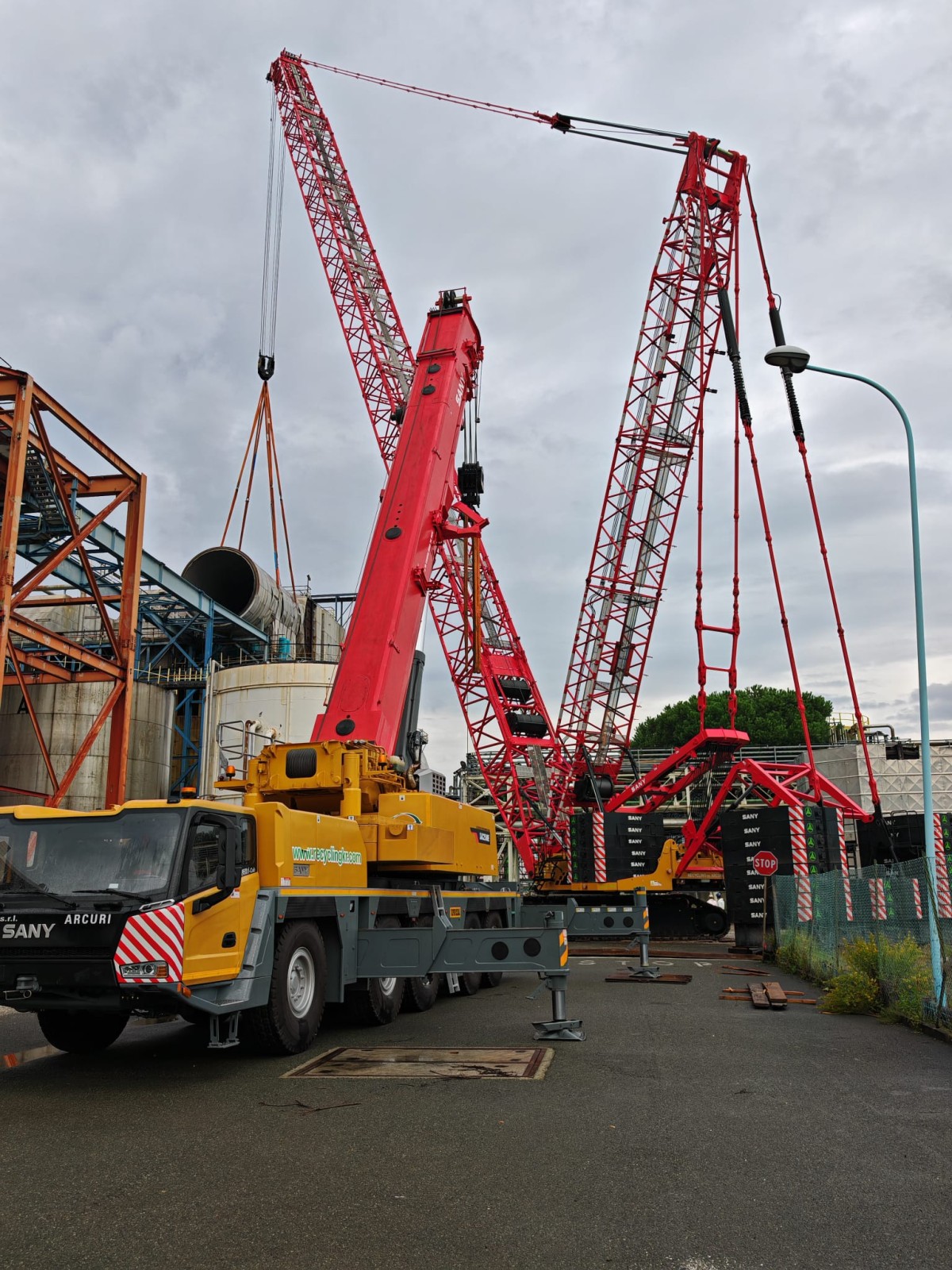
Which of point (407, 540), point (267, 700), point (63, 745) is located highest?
point (267, 700)

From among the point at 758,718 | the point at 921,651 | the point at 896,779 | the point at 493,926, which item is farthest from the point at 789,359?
the point at 758,718

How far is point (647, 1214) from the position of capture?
15.9 feet

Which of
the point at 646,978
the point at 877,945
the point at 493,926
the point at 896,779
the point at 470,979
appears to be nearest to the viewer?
the point at 877,945

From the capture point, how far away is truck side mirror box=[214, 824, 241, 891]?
830 centimetres

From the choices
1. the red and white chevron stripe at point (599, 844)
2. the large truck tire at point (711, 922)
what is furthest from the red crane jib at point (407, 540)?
the large truck tire at point (711, 922)

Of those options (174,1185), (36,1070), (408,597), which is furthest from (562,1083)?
(408,597)

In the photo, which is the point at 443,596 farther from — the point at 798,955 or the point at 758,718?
the point at 758,718

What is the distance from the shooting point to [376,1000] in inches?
447

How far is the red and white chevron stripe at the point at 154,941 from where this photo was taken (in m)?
7.52

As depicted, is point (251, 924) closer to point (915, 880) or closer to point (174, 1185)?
point (174, 1185)

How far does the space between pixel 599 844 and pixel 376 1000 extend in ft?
57.2

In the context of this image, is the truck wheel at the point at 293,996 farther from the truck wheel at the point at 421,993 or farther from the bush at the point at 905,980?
the bush at the point at 905,980

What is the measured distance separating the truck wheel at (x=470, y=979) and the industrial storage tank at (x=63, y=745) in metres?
23.4

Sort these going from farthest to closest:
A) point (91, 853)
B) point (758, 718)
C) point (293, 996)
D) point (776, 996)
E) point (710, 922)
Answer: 1. point (758, 718)
2. point (710, 922)
3. point (776, 996)
4. point (293, 996)
5. point (91, 853)
